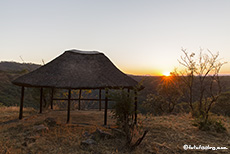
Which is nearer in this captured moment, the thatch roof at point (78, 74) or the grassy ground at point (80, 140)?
the grassy ground at point (80, 140)

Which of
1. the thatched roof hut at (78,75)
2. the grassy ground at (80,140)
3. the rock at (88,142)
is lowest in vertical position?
the grassy ground at (80,140)

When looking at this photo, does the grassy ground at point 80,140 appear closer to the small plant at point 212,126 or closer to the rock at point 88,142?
the rock at point 88,142

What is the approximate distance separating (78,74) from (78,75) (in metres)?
0.13

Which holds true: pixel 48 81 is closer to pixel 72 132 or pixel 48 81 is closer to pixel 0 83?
pixel 72 132

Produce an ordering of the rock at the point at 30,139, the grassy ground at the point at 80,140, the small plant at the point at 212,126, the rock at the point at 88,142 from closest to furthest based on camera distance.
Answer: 1. the grassy ground at the point at 80,140
2. the rock at the point at 88,142
3. the rock at the point at 30,139
4. the small plant at the point at 212,126

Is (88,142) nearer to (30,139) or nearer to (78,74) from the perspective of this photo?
(30,139)

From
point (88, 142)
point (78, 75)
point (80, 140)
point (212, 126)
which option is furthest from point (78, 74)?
point (212, 126)

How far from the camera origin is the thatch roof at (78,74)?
1094cm

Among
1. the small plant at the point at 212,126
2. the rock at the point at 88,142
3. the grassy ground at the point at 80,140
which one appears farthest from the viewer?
the small plant at the point at 212,126

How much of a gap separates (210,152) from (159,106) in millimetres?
15329

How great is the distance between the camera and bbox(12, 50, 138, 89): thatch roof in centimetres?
1094

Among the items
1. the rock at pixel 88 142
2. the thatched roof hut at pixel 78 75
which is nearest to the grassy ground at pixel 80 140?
the rock at pixel 88 142

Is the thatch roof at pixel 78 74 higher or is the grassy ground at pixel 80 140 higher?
the thatch roof at pixel 78 74

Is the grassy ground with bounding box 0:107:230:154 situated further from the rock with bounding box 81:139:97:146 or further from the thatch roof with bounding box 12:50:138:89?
the thatch roof with bounding box 12:50:138:89
